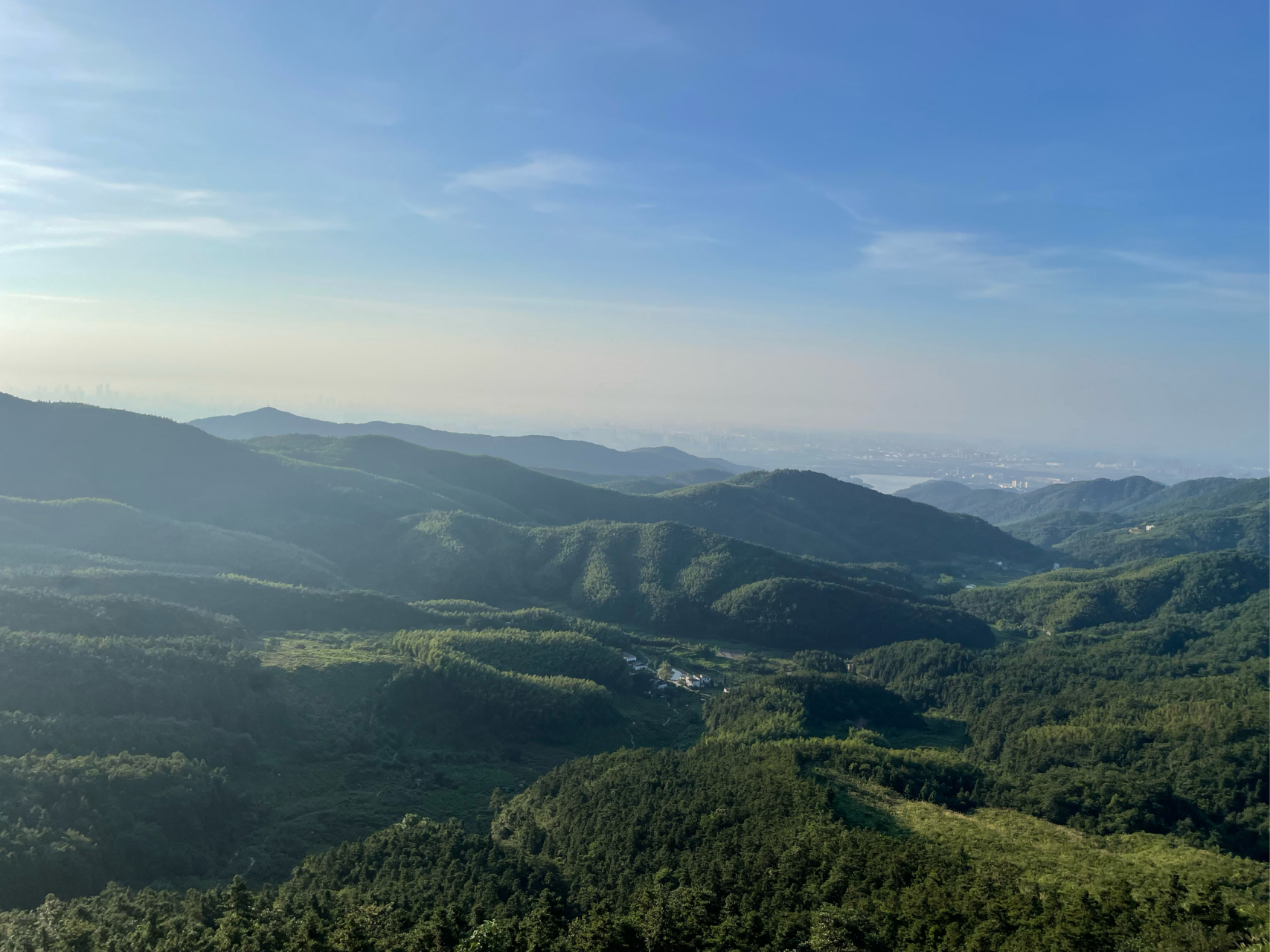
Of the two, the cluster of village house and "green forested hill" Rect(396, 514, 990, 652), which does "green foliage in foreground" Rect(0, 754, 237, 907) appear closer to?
the cluster of village house

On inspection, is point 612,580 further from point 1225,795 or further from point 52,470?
point 52,470

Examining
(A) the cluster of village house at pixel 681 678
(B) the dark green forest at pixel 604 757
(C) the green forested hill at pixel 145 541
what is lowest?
(A) the cluster of village house at pixel 681 678

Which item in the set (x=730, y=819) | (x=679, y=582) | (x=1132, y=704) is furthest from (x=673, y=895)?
(x=679, y=582)

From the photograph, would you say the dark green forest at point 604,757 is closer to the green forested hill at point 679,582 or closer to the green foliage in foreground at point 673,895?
the green foliage in foreground at point 673,895

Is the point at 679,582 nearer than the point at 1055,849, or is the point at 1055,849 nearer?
the point at 1055,849

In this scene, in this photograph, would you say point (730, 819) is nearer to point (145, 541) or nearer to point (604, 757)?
point (604, 757)

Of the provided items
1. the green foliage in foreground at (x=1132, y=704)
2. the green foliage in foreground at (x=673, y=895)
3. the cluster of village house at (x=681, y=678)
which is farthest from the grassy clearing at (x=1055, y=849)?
the cluster of village house at (x=681, y=678)
